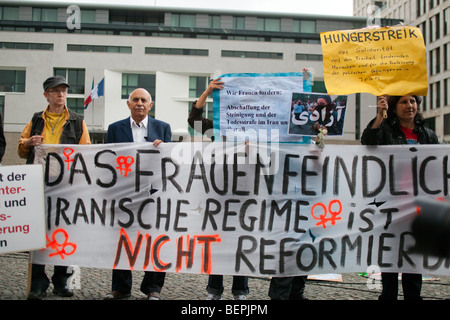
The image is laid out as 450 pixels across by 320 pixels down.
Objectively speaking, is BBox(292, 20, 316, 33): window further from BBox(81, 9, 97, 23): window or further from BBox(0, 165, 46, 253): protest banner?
BBox(0, 165, 46, 253): protest banner

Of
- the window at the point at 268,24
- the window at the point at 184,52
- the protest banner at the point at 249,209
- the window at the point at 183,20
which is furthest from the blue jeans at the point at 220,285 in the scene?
the window at the point at 268,24

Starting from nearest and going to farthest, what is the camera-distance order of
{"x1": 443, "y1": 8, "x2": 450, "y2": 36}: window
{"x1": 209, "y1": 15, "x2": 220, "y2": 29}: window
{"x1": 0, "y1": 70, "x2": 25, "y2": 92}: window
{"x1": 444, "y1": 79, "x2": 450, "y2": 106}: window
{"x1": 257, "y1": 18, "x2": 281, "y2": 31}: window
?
1. {"x1": 0, "y1": 70, "x2": 25, "y2": 92}: window
2. {"x1": 443, "y1": 8, "x2": 450, "y2": 36}: window
3. {"x1": 444, "y1": 79, "x2": 450, "y2": 106}: window
4. {"x1": 209, "y1": 15, "x2": 220, "y2": 29}: window
5. {"x1": 257, "y1": 18, "x2": 281, "y2": 31}: window

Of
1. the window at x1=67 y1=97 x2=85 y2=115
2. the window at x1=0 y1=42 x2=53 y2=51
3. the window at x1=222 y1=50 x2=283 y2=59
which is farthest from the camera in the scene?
the window at x1=222 y1=50 x2=283 y2=59

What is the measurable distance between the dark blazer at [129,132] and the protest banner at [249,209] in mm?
275

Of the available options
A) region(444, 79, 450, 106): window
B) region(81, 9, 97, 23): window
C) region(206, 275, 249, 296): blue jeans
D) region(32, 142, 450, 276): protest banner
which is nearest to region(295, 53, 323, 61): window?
region(444, 79, 450, 106): window

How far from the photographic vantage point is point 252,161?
13.9 ft

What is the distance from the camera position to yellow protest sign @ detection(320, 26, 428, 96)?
4078 millimetres

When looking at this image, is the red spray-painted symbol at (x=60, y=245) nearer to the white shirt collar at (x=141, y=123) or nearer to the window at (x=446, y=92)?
the white shirt collar at (x=141, y=123)

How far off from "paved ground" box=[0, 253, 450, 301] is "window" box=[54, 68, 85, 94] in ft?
136

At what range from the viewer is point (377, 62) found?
4.12m

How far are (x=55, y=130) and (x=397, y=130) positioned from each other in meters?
3.25

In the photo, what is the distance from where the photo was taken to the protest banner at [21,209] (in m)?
4.03

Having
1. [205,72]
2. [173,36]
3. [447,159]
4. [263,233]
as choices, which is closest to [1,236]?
[263,233]

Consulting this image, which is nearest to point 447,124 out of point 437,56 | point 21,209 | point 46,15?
point 437,56
